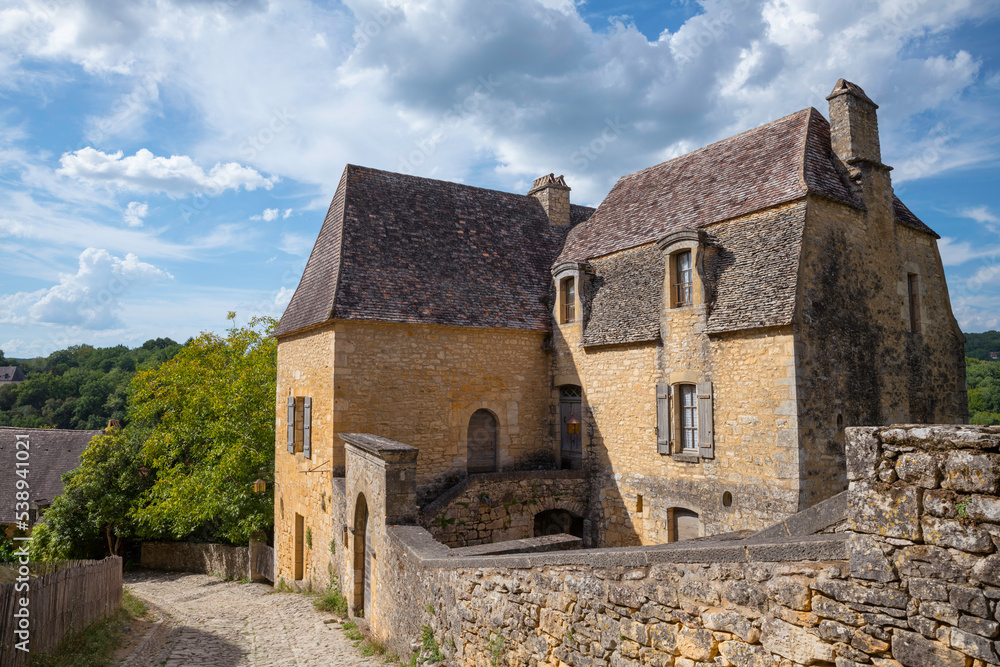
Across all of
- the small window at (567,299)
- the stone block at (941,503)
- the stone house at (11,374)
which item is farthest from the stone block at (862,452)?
the stone house at (11,374)

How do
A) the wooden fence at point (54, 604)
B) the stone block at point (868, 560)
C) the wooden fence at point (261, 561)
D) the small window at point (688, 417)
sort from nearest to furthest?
1. the stone block at point (868, 560)
2. the wooden fence at point (54, 604)
3. the small window at point (688, 417)
4. the wooden fence at point (261, 561)

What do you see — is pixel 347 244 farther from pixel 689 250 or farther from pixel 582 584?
pixel 582 584

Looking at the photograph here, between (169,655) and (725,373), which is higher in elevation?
(725,373)

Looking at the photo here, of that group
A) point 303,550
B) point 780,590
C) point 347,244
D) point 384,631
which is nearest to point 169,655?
point 384,631

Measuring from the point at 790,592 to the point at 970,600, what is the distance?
0.93 metres

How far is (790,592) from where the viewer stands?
371 centimetres

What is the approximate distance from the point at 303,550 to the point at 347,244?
26.4 ft

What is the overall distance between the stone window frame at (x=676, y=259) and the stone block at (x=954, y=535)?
9096mm

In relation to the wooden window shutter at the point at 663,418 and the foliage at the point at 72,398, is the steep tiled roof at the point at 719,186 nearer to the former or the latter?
the wooden window shutter at the point at 663,418

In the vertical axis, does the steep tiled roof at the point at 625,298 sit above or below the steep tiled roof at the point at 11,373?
below

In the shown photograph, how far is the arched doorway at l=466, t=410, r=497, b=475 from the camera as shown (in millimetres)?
15023

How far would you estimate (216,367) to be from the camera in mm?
26516

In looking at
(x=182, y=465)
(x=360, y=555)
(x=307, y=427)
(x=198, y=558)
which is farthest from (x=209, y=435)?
(x=360, y=555)

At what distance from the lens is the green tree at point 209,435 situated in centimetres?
2041
